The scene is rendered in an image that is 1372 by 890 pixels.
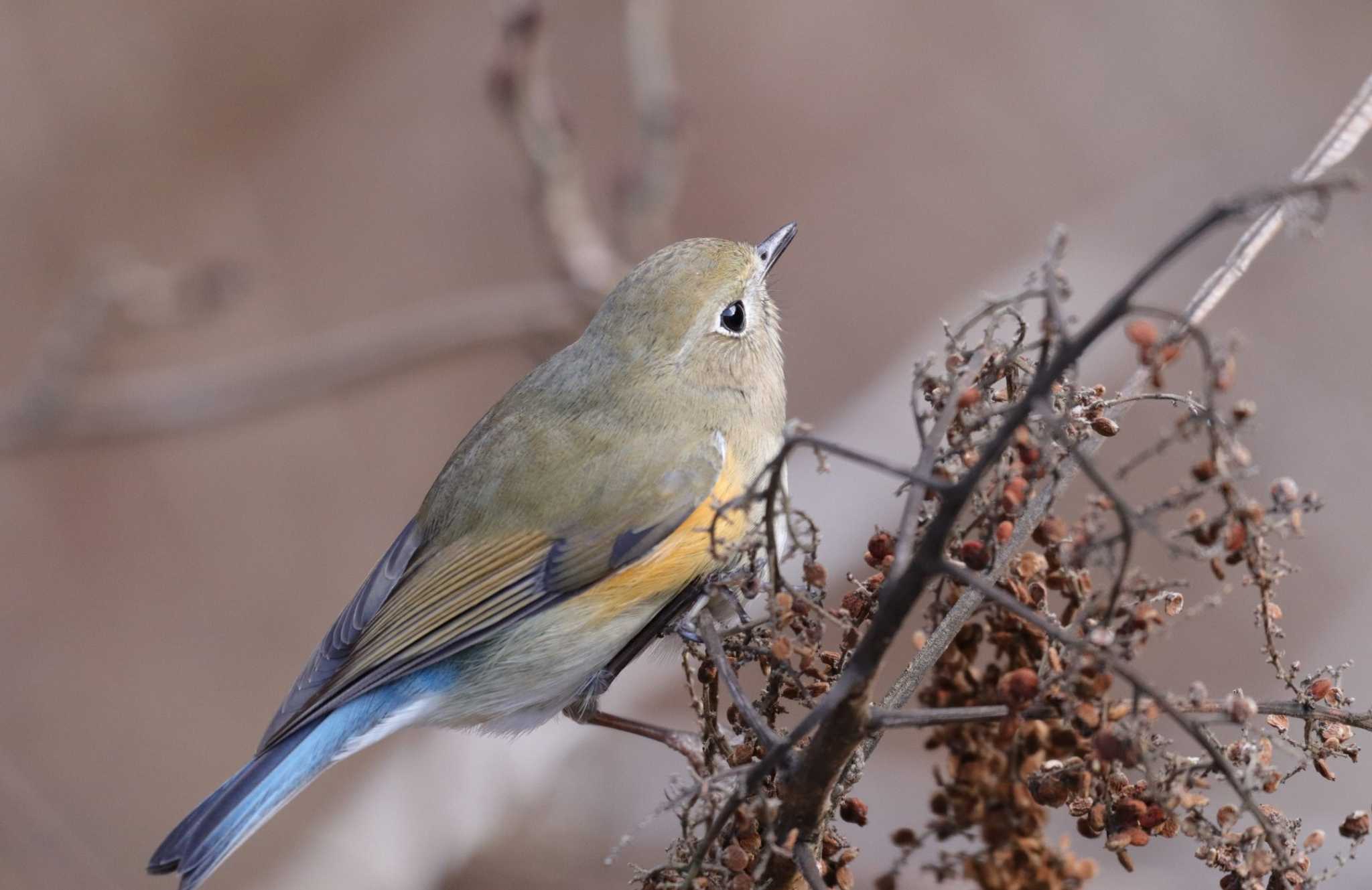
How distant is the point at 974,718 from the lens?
5.40 ft

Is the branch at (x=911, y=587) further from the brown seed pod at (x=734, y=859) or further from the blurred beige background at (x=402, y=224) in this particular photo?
the blurred beige background at (x=402, y=224)

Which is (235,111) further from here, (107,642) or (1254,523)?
(1254,523)

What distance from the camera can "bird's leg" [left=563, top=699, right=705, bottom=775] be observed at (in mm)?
2883

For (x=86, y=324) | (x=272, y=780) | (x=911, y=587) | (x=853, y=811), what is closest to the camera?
(x=911, y=587)

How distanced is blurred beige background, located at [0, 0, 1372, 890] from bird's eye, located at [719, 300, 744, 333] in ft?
4.65

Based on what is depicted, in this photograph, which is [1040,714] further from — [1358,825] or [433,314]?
[433,314]

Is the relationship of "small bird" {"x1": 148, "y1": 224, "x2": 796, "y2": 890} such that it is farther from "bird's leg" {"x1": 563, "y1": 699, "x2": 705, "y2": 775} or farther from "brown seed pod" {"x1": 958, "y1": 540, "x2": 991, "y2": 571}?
"brown seed pod" {"x1": 958, "y1": 540, "x2": 991, "y2": 571}

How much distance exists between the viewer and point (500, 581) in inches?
125

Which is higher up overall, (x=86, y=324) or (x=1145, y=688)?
(x=86, y=324)

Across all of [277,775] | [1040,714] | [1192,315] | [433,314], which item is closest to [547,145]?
[433,314]

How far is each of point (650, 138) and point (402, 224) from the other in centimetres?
265

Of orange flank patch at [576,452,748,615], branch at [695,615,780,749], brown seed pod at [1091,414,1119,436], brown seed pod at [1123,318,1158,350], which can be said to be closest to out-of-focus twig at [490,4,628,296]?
orange flank patch at [576,452,748,615]

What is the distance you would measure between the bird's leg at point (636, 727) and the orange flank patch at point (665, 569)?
26 centimetres

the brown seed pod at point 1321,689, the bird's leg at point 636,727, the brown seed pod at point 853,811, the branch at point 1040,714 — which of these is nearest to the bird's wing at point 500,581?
the bird's leg at point 636,727
